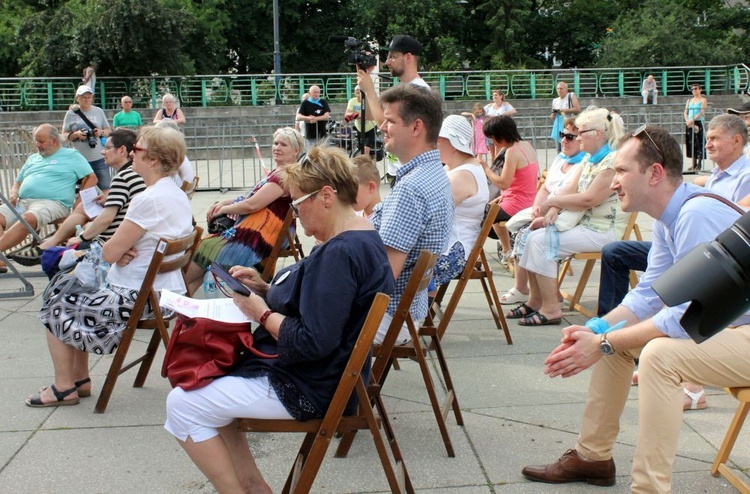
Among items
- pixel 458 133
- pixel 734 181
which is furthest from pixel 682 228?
pixel 734 181

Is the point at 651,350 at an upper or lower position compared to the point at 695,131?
lower

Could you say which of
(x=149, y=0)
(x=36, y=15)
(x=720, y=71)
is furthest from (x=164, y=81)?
(x=720, y=71)

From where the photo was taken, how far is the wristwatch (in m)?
3.07

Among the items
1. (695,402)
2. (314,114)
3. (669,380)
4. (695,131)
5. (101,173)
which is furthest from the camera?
(314,114)

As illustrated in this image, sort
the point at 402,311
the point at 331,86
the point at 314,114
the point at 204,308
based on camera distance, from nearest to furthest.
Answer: the point at 204,308, the point at 402,311, the point at 314,114, the point at 331,86

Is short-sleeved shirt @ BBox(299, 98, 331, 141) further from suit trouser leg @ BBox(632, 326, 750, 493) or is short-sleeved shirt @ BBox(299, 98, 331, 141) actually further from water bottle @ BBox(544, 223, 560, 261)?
suit trouser leg @ BBox(632, 326, 750, 493)

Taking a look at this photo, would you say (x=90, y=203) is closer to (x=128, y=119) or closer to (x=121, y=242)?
(x=121, y=242)

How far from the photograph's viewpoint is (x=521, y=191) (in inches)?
→ 285

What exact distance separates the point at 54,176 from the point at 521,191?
4381 millimetres

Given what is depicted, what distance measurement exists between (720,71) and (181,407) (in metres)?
29.8

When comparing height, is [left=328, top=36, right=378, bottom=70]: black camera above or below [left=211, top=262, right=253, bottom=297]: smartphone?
above

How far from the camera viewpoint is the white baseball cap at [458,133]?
5293 mm

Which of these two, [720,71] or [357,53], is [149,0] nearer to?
[720,71]

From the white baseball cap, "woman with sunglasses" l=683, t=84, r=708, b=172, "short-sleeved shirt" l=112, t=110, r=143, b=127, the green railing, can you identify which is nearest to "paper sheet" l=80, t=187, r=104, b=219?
the white baseball cap
